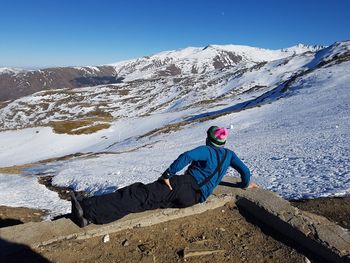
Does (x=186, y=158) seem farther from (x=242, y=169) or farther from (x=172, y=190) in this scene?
(x=242, y=169)

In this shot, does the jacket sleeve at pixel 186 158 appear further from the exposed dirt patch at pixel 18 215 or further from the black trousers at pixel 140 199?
the exposed dirt patch at pixel 18 215

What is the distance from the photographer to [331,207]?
12258mm

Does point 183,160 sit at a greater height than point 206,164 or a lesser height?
greater

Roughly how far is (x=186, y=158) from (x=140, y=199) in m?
1.49

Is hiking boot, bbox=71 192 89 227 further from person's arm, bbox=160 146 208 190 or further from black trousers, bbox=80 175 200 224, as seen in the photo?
person's arm, bbox=160 146 208 190

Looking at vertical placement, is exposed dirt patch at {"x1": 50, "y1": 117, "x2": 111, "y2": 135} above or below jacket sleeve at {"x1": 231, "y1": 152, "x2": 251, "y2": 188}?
below

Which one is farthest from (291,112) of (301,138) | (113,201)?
(113,201)

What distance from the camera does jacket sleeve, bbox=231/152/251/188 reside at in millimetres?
10202

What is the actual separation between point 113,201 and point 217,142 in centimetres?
298

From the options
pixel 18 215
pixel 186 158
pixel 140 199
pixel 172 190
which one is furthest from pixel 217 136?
pixel 18 215

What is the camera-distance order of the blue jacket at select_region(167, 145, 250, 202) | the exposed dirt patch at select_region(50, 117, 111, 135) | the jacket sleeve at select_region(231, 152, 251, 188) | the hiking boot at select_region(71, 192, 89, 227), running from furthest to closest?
the exposed dirt patch at select_region(50, 117, 111, 135)
the jacket sleeve at select_region(231, 152, 251, 188)
the blue jacket at select_region(167, 145, 250, 202)
the hiking boot at select_region(71, 192, 89, 227)

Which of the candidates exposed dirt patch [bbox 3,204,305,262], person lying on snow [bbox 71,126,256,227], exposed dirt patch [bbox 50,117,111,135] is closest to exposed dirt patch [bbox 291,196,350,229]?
exposed dirt patch [bbox 3,204,305,262]

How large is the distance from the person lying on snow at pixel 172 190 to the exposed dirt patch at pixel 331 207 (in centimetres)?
325

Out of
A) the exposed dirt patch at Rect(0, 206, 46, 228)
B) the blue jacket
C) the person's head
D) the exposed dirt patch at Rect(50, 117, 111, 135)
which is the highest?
the person's head
